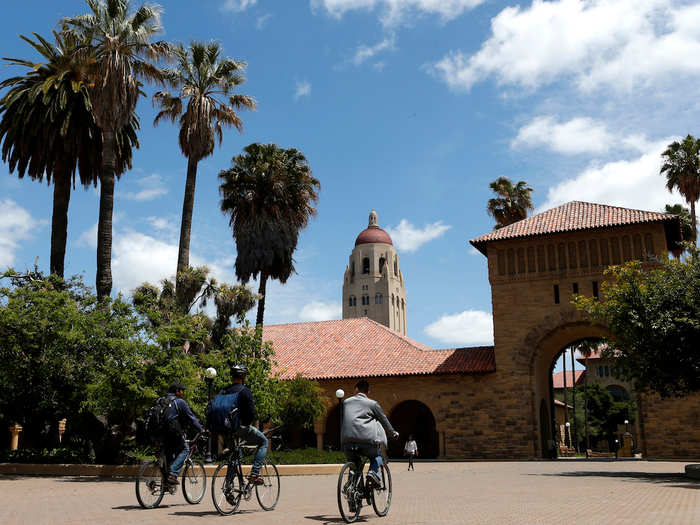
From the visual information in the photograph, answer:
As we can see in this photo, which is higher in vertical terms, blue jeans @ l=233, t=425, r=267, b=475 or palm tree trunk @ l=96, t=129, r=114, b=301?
palm tree trunk @ l=96, t=129, r=114, b=301

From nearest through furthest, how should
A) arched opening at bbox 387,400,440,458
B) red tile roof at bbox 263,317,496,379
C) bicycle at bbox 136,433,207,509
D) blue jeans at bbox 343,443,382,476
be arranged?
1. blue jeans at bbox 343,443,382,476
2. bicycle at bbox 136,433,207,509
3. red tile roof at bbox 263,317,496,379
4. arched opening at bbox 387,400,440,458

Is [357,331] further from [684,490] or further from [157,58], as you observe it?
[684,490]

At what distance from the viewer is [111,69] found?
2470cm

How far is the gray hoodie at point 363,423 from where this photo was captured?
8.07 m

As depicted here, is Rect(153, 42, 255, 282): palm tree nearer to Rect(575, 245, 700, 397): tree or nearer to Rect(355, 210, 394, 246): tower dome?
Rect(575, 245, 700, 397): tree

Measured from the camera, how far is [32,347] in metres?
18.7

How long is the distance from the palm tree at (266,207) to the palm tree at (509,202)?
15961mm

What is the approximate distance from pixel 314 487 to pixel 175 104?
20.2 m

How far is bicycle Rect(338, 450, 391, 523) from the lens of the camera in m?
7.83

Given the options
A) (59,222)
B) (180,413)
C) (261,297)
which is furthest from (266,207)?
(180,413)

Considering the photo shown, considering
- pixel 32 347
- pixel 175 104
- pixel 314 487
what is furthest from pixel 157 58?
pixel 314 487

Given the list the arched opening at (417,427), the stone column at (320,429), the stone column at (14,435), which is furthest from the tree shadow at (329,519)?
the arched opening at (417,427)

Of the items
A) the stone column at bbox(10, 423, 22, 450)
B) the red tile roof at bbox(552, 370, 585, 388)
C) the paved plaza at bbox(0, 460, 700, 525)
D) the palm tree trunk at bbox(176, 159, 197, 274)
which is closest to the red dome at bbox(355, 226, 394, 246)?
the red tile roof at bbox(552, 370, 585, 388)

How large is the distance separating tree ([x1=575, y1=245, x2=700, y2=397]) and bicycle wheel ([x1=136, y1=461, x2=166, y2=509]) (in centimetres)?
1391
